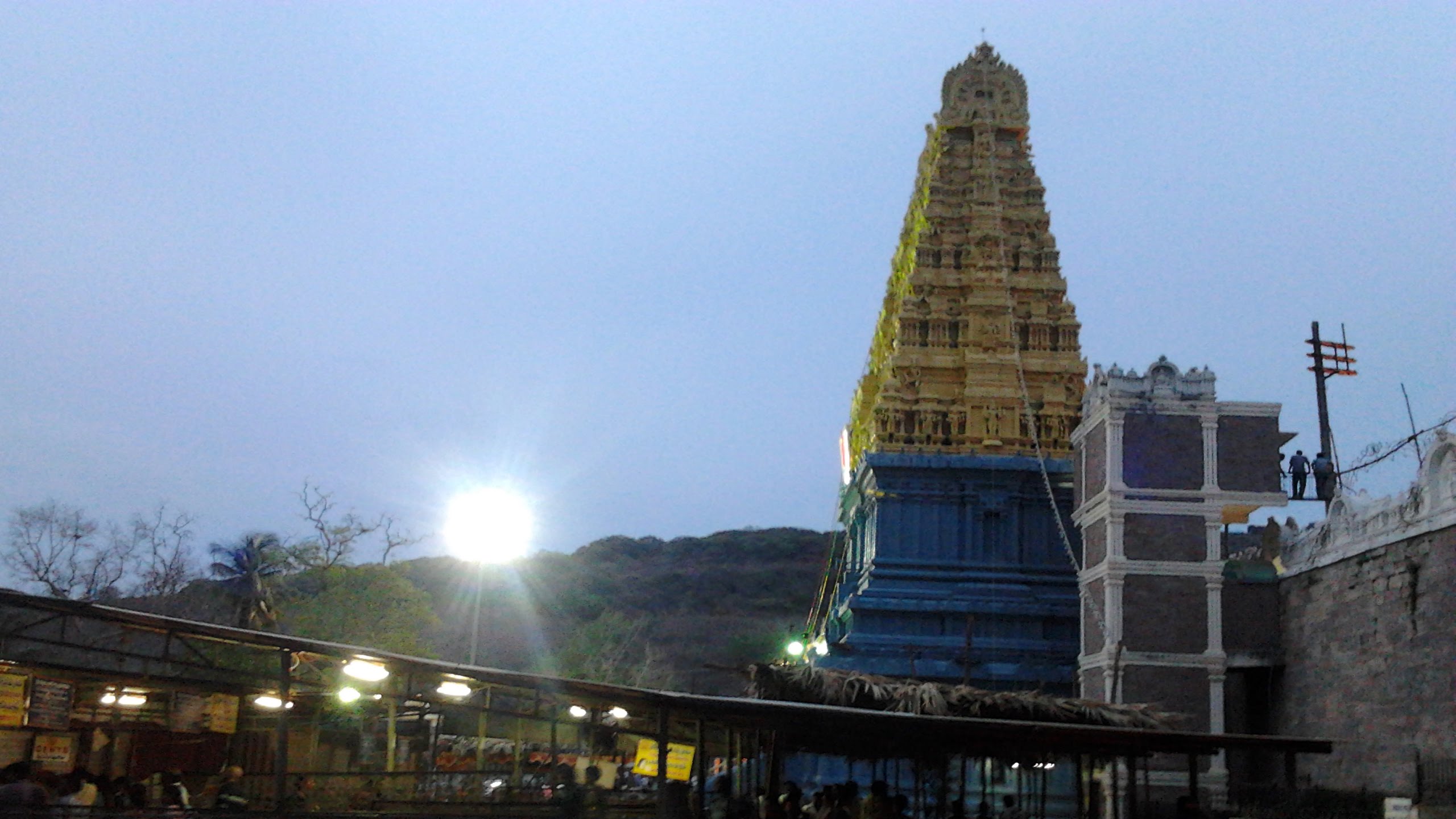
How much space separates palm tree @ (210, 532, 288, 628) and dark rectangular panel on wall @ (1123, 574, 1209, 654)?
23.1 m

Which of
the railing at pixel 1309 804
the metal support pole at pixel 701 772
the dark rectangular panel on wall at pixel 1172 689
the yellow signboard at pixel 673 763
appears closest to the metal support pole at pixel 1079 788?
→ the railing at pixel 1309 804

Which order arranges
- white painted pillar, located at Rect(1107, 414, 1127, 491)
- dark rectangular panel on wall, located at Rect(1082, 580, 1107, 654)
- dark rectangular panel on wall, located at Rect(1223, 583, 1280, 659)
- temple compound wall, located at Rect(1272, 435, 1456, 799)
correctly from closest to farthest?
temple compound wall, located at Rect(1272, 435, 1456, 799), dark rectangular panel on wall, located at Rect(1223, 583, 1280, 659), white painted pillar, located at Rect(1107, 414, 1127, 491), dark rectangular panel on wall, located at Rect(1082, 580, 1107, 654)

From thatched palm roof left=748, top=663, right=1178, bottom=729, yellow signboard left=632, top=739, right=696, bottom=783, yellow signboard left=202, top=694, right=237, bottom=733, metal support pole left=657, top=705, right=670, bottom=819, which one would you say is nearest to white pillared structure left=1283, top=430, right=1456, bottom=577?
thatched palm roof left=748, top=663, right=1178, bottom=729

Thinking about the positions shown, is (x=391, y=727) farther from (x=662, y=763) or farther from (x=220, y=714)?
(x=662, y=763)

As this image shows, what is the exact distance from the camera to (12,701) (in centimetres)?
1650

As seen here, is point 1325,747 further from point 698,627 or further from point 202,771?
point 698,627

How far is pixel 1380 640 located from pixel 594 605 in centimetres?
7069

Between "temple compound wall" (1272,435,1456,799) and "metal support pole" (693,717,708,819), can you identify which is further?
"temple compound wall" (1272,435,1456,799)

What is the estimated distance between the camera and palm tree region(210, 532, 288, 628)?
3959 centimetres

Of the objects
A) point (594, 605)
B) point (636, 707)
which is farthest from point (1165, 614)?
point (594, 605)

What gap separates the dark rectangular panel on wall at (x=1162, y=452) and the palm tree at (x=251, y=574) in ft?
77.1

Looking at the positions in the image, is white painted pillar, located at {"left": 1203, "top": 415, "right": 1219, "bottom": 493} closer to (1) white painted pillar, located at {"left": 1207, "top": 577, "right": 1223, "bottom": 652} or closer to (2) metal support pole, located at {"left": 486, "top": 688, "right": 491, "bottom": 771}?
(1) white painted pillar, located at {"left": 1207, "top": 577, "right": 1223, "bottom": 652}

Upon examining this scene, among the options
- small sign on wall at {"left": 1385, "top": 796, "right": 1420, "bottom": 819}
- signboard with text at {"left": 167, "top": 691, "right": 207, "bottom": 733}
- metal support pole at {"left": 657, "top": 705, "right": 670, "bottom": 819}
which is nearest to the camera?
metal support pole at {"left": 657, "top": 705, "right": 670, "bottom": 819}

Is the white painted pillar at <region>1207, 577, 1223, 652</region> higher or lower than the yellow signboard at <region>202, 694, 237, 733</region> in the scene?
higher
